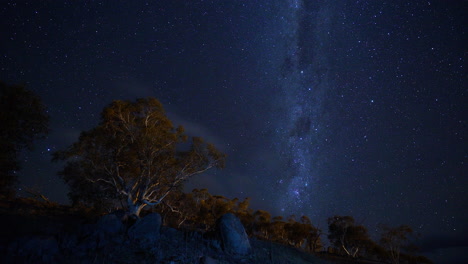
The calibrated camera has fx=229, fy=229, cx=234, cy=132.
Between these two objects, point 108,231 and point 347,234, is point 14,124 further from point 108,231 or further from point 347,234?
point 347,234

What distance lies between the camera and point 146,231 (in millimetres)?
15711

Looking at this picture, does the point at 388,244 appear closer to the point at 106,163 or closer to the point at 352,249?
the point at 352,249

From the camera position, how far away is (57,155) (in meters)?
21.5

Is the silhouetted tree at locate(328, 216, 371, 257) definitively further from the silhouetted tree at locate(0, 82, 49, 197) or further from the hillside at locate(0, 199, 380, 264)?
the silhouetted tree at locate(0, 82, 49, 197)

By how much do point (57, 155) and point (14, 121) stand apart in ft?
19.0

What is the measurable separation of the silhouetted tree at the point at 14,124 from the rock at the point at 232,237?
16.0 metres

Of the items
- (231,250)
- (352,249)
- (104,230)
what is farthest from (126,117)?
(352,249)

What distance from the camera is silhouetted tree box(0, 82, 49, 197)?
16.3 m

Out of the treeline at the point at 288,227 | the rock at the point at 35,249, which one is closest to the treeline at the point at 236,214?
the treeline at the point at 288,227

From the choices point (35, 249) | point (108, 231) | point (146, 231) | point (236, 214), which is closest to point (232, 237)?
point (146, 231)

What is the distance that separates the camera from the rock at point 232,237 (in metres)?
16.7

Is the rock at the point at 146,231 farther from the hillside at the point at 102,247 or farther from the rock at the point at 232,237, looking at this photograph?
the rock at the point at 232,237

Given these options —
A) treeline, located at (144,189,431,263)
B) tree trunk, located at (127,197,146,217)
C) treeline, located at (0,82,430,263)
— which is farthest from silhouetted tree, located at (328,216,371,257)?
tree trunk, located at (127,197,146,217)

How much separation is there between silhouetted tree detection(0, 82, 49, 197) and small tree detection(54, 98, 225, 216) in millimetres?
3971
